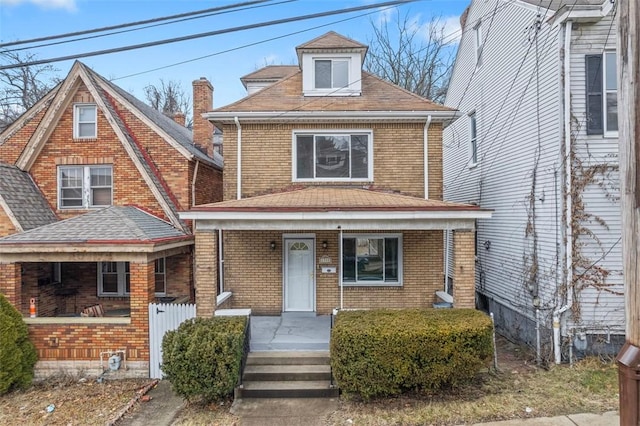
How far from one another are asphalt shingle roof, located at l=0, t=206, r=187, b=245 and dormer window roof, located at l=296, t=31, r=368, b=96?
5.96m

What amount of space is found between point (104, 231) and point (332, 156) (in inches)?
249

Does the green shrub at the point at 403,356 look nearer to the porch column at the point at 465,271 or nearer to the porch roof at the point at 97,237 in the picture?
the porch column at the point at 465,271

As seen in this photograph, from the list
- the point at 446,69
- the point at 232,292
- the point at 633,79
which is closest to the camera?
the point at 633,79

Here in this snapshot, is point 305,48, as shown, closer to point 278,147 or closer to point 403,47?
point 278,147

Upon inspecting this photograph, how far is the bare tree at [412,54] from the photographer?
Result: 2242 centimetres

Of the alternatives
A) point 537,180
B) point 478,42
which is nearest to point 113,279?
point 537,180

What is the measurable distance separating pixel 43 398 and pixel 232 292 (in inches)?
180

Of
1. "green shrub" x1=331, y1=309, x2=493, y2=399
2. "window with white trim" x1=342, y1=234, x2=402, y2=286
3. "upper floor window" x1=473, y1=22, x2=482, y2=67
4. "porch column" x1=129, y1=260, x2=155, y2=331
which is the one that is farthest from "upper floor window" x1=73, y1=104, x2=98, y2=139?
"upper floor window" x1=473, y1=22, x2=482, y2=67

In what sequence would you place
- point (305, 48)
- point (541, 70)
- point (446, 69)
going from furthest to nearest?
point (446, 69), point (305, 48), point (541, 70)

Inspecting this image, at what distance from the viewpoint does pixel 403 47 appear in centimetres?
2314

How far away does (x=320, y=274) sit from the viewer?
10625 mm

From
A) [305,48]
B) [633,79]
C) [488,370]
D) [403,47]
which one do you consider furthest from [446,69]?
[633,79]

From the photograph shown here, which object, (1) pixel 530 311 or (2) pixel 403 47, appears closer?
(1) pixel 530 311

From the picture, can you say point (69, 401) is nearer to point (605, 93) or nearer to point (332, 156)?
point (332, 156)
